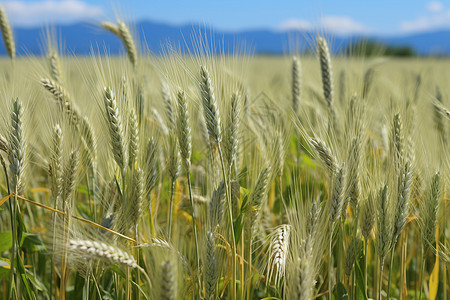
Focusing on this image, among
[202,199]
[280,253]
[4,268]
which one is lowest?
[4,268]

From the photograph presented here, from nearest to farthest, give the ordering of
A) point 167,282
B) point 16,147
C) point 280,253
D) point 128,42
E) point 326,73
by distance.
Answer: point 167,282 < point 280,253 < point 16,147 < point 326,73 < point 128,42

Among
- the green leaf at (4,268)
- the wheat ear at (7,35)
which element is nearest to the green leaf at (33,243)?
the green leaf at (4,268)

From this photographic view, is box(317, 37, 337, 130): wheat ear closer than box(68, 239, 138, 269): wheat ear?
No

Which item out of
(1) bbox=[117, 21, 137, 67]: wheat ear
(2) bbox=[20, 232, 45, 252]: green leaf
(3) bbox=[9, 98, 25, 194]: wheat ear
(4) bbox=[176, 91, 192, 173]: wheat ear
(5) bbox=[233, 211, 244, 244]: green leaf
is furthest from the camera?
(1) bbox=[117, 21, 137, 67]: wheat ear

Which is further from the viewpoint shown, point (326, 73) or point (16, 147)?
point (326, 73)

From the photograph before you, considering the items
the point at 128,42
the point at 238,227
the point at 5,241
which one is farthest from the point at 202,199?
the point at 128,42

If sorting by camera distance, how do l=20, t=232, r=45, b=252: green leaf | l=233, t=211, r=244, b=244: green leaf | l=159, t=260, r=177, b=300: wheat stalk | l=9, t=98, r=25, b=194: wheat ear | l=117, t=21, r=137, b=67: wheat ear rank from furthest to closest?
l=117, t=21, r=137, b=67: wheat ear, l=20, t=232, r=45, b=252: green leaf, l=233, t=211, r=244, b=244: green leaf, l=9, t=98, r=25, b=194: wheat ear, l=159, t=260, r=177, b=300: wheat stalk

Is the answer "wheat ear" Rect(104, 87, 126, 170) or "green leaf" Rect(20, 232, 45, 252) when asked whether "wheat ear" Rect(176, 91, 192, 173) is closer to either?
"wheat ear" Rect(104, 87, 126, 170)

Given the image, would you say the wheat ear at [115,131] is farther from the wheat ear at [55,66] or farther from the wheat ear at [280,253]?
the wheat ear at [55,66]

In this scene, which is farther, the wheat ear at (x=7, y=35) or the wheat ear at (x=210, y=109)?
the wheat ear at (x=7, y=35)

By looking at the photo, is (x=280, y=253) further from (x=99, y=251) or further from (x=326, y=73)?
(x=326, y=73)

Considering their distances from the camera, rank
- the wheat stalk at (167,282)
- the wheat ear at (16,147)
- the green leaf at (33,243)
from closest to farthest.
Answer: the wheat stalk at (167,282) → the wheat ear at (16,147) → the green leaf at (33,243)

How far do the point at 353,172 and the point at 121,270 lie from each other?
0.77 metres

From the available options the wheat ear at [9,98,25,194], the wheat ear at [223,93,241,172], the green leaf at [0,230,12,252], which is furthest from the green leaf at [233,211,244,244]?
the green leaf at [0,230,12,252]
